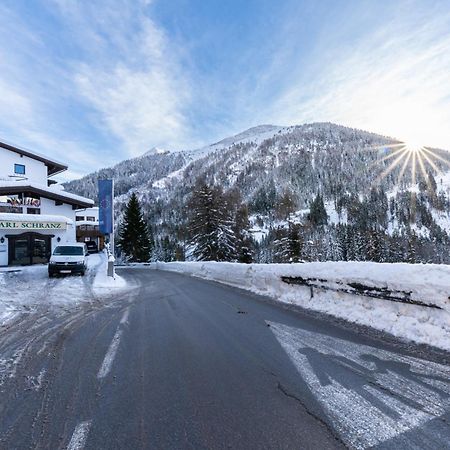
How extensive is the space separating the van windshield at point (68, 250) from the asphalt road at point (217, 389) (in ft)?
47.2

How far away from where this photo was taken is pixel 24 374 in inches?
161

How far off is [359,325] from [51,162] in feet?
133

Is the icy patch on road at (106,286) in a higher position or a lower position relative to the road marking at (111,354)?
lower

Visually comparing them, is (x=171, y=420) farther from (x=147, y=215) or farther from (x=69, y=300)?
(x=147, y=215)

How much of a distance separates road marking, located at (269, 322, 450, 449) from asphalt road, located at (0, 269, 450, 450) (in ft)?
0.04

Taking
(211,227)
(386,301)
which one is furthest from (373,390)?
(211,227)

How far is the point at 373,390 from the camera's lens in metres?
3.58

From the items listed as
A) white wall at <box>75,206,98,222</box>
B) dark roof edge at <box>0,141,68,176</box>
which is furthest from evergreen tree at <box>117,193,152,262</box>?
white wall at <box>75,206,98,222</box>

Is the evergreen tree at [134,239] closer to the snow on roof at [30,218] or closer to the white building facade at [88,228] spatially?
the white building facade at [88,228]

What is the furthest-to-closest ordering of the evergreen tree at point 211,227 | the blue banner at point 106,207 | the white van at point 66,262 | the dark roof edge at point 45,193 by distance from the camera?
the evergreen tree at point 211,227
the dark roof edge at point 45,193
the blue banner at point 106,207
the white van at point 66,262

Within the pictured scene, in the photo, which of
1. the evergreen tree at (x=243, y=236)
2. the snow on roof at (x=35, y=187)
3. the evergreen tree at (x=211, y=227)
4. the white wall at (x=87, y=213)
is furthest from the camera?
the white wall at (x=87, y=213)

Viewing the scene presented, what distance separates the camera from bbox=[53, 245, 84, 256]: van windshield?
65.2 ft

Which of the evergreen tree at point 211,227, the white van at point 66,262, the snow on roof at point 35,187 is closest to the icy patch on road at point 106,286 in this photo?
the white van at point 66,262

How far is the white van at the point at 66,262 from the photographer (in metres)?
18.5
